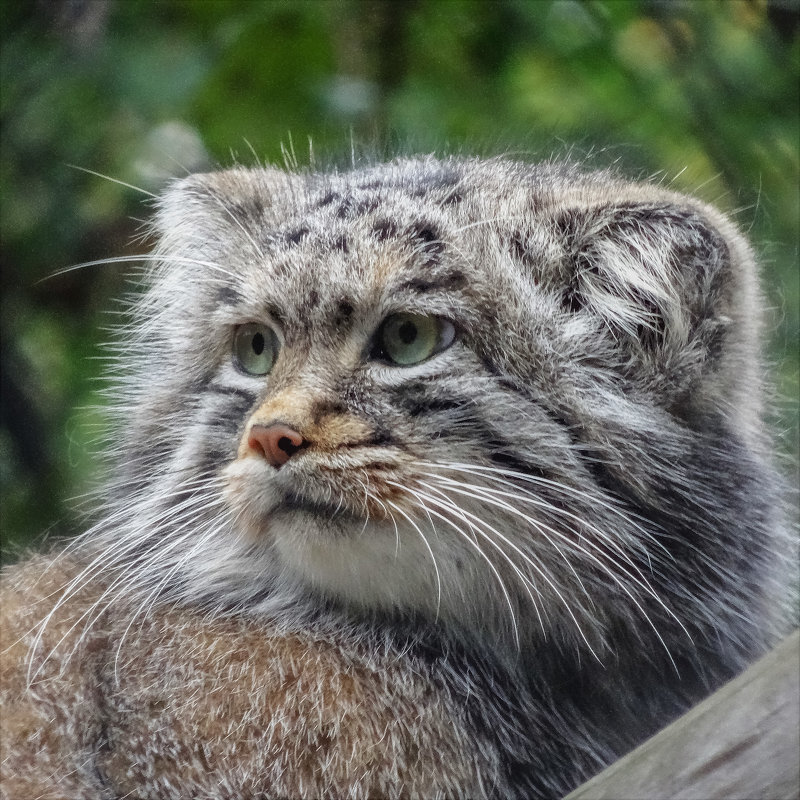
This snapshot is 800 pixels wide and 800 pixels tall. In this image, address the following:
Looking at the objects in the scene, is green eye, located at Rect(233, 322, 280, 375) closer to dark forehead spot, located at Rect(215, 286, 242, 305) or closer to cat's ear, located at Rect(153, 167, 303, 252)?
dark forehead spot, located at Rect(215, 286, 242, 305)

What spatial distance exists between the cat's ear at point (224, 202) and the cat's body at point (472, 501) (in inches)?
10.2

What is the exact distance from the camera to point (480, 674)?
8.27 ft

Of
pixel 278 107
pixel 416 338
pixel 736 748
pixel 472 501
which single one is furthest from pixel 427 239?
pixel 278 107

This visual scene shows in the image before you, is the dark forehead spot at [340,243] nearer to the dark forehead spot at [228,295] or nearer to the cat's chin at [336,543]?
the dark forehead spot at [228,295]

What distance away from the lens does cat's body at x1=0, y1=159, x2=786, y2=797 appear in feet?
7.64

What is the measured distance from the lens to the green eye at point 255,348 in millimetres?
2670

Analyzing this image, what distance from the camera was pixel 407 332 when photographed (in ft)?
8.01

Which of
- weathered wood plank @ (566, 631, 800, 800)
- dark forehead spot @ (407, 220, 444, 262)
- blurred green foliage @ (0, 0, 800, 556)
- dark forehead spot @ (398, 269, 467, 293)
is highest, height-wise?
blurred green foliage @ (0, 0, 800, 556)

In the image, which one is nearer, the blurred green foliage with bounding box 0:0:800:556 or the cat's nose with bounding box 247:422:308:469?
the cat's nose with bounding box 247:422:308:469

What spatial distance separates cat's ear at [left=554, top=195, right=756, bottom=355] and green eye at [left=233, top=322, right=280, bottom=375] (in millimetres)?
684

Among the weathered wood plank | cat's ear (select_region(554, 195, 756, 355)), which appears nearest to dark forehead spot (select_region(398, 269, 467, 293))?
cat's ear (select_region(554, 195, 756, 355))

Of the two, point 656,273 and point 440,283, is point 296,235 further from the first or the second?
point 656,273

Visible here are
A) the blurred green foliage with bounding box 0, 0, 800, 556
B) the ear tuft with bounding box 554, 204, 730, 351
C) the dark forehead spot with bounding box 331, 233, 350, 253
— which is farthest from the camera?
the blurred green foliage with bounding box 0, 0, 800, 556

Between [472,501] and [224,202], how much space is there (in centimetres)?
119
